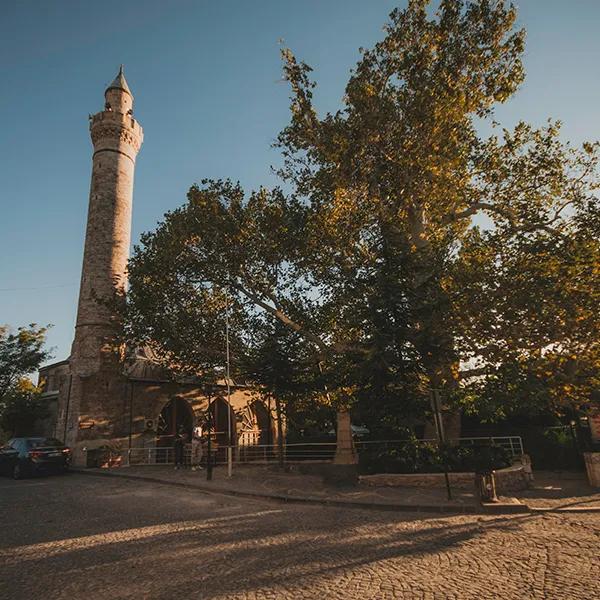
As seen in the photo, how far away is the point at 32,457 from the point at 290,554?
15.0 meters

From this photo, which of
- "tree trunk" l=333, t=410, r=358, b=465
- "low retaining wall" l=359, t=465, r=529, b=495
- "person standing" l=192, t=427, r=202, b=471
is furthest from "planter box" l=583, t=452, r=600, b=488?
"person standing" l=192, t=427, r=202, b=471

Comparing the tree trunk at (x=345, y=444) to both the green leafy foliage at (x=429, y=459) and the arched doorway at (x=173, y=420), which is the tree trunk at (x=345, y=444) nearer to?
the green leafy foliage at (x=429, y=459)

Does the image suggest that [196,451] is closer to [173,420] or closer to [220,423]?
[173,420]

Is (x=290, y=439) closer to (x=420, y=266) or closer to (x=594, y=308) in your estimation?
(x=420, y=266)

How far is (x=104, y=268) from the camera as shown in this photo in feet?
75.7

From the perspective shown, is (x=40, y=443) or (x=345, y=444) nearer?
(x=345, y=444)

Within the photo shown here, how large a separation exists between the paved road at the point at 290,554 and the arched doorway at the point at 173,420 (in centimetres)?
1437

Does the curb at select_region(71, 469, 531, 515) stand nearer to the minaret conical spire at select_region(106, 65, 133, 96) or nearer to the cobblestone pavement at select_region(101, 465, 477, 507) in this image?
the cobblestone pavement at select_region(101, 465, 477, 507)

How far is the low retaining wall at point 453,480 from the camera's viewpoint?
1048 cm

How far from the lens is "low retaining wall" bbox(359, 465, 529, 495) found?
10477mm

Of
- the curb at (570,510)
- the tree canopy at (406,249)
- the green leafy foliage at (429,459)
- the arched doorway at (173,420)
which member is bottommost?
the curb at (570,510)

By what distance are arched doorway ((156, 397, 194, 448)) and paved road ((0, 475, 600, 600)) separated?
14372 millimetres

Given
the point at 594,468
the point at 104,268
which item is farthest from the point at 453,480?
the point at 104,268

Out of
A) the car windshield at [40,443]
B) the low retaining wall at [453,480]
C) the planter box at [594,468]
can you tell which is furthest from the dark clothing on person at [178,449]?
the planter box at [594,468]
